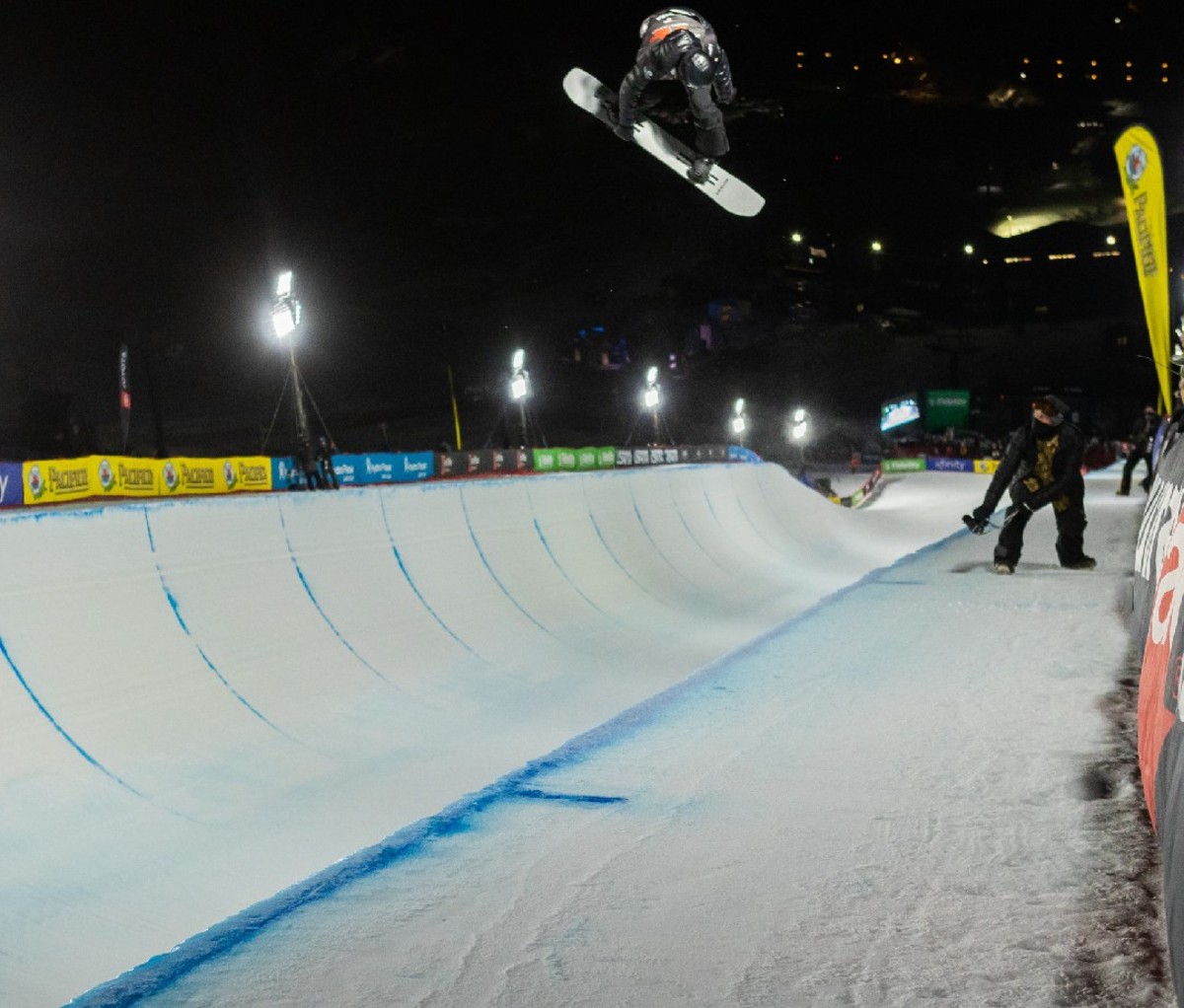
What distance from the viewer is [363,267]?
101 meters

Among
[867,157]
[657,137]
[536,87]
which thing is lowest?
[657,137]

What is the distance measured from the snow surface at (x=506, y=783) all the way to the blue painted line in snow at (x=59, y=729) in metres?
0.02

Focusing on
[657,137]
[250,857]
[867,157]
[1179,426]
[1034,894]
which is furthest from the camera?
[867,157]

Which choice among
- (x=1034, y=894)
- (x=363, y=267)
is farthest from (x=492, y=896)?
(x=363, y=267)

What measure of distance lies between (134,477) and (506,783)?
72.0 ft

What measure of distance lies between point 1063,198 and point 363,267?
68709mm

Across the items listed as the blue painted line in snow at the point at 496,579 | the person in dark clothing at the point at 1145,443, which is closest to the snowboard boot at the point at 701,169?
the blue painted line in snow at the point at 496,579

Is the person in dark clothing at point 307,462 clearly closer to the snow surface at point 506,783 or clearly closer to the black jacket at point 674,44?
the snow surface at point 506,783

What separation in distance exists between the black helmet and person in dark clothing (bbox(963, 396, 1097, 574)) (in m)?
3.95

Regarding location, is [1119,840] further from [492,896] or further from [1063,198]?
[1063,198]

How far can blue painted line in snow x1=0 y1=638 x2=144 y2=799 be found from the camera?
14.0ft

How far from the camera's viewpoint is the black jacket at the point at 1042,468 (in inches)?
369

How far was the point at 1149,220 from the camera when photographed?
1365cm

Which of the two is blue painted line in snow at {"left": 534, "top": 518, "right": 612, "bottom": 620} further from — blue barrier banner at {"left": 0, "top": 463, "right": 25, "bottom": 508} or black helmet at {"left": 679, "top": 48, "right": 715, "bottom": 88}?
blue barrier banner at {"left": 0, "top": 463, "right": 25, "bottom": 508}
